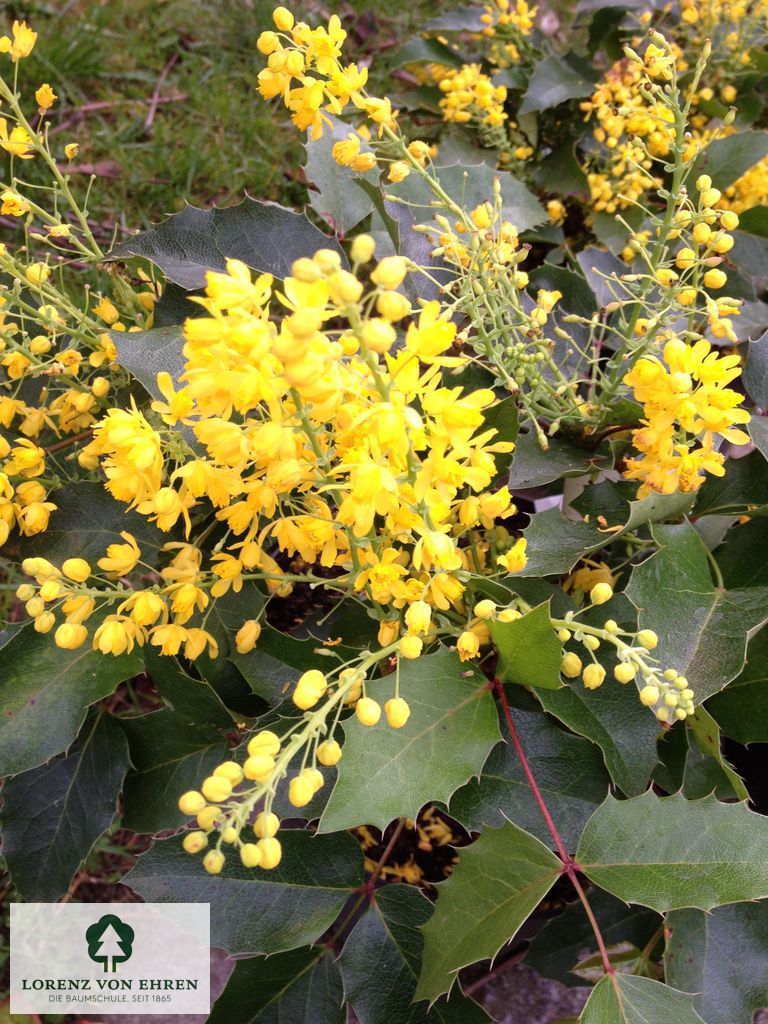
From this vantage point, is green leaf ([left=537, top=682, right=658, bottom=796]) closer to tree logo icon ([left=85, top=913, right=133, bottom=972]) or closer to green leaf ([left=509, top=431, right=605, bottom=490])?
green leaf ([left=509, top=431, right=605, bottom=490])

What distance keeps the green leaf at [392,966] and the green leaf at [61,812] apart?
1.12 feet

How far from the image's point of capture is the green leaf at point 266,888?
0.94 metres

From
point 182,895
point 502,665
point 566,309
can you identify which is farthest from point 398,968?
point 566,309

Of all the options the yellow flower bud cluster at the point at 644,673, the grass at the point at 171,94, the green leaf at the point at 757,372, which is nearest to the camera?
the yellow flower bud cluster at the point at 644,673

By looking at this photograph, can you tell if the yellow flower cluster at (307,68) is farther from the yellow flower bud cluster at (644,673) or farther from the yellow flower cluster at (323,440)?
the yellow flower bud cluster at (644,673)

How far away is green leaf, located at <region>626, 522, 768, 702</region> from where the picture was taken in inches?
32.7

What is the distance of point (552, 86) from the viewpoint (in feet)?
5.13

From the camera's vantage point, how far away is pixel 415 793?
0.79 meters

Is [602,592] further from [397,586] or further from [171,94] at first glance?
[171,94]

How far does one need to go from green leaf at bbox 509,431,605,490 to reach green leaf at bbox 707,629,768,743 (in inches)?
10.7

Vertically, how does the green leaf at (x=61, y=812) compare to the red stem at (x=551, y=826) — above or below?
below

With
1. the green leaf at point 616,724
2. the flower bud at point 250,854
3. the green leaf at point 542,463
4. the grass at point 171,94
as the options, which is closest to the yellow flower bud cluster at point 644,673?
the green leaf at point 616,724

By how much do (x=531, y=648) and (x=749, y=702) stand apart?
0.31 meters

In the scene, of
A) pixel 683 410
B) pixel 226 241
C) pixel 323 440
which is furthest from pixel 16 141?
pixel 683 410
